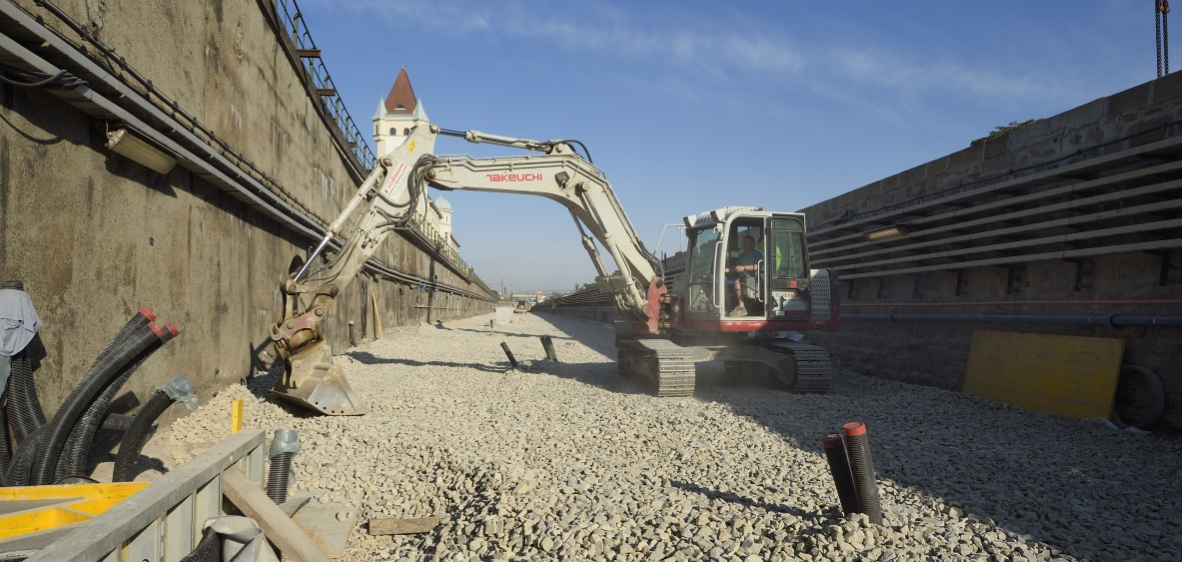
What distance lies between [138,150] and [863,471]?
6.26m

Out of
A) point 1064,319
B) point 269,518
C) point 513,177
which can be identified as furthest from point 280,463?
point 1064,319

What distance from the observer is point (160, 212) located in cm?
629

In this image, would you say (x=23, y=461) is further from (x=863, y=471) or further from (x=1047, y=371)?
(x=1047, y=371)

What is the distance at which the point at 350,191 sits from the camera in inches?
725

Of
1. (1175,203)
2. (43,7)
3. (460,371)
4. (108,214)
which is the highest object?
(43,7)

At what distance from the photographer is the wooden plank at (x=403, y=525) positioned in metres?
4.43

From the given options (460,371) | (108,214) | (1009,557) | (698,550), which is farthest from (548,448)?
(460,371)

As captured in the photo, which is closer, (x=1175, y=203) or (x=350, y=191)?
(x=1175, y=203)

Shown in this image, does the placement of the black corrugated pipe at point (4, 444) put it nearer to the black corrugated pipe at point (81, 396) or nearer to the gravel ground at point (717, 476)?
the black corrugated pipe at point (81, 396)

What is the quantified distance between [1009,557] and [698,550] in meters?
1.67

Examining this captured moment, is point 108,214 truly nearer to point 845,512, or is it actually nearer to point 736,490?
point 736,490

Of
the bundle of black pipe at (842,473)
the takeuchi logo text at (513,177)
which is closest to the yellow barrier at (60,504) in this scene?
the bundle of black pipe at (842,473)

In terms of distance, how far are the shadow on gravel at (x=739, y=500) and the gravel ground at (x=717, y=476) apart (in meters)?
0.02

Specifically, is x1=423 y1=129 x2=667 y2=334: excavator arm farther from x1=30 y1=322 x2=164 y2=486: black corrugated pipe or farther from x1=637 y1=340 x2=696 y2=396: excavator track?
x1=30 y1=322 x2=164 y2=486: black corrugated pipe
